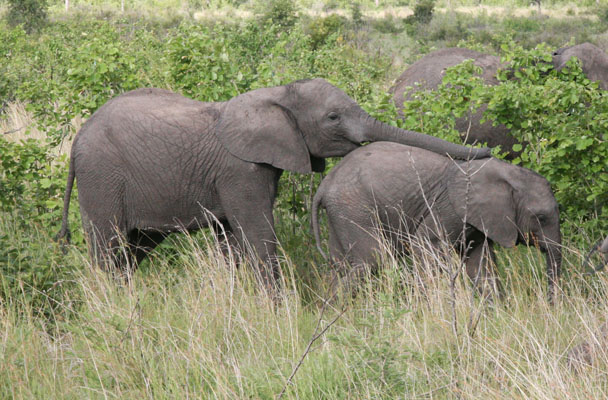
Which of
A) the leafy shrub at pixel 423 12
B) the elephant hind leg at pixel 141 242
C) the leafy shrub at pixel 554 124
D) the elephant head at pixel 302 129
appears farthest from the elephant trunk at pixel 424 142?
the leafy shrub at pixel 423 12

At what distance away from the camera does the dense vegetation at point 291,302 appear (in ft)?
14.3

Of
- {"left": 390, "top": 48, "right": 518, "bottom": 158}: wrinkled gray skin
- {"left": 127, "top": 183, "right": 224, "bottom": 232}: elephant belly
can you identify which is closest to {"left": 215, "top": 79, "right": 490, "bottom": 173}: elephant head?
{"left": 127, "top": 183, "right": 224, "bottom": 232}: elephant belly

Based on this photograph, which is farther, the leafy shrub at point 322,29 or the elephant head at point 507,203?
the leafy shrub at point 322,29

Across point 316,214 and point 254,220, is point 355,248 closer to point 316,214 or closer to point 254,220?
point 316,214

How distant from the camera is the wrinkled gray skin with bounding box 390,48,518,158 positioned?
8875mm

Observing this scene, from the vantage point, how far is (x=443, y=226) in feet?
20.3

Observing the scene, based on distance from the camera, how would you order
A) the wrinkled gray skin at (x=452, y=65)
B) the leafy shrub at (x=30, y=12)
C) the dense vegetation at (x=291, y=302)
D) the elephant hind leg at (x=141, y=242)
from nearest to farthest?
the dense vegetation at (x=291, y=302)
the elephant hind leg at (x=141, y=242)
the wrinkled gray skin at (x=452, y=65)
the leafy shrub at (x=30, y=12)

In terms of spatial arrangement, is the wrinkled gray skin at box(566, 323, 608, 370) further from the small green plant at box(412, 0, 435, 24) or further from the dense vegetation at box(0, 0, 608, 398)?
the small green plant at box(412, 0, 435, 24)

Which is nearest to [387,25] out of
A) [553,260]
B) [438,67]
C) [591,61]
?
[438,67]

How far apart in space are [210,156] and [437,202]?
1580 millimetres

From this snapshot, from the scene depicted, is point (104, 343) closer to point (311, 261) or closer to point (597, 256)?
point (311, 261)

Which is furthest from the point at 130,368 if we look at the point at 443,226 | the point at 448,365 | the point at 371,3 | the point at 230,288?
the point at 371,3

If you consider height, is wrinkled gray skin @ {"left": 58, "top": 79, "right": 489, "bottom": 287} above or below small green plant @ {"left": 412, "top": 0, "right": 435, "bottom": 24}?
above

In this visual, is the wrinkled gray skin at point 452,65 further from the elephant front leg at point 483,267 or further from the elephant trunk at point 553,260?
the elephant trunk at point 553,260
